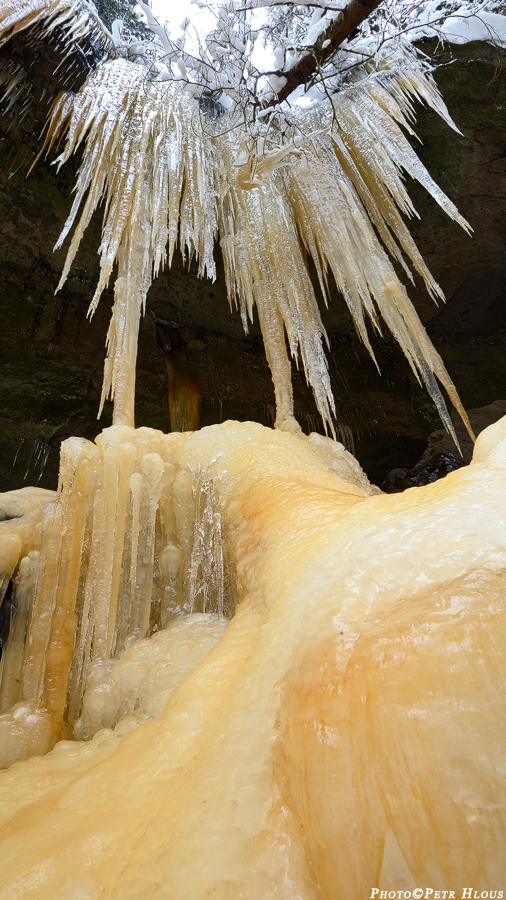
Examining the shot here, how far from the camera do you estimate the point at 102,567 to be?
2.07m

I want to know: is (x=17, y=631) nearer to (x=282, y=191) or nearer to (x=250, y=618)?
(x=250, y=618)

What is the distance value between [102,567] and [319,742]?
1388 mm

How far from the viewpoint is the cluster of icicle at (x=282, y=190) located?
Result: 3.03 m

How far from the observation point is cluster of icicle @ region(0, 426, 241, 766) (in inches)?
79.4

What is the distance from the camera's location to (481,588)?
2.94ft

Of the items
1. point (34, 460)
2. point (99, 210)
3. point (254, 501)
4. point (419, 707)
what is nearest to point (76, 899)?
point (419, 707)

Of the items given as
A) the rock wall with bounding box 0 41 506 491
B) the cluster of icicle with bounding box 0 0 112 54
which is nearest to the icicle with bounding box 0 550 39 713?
the cluster of icicle with bounding box 0 0 112 54

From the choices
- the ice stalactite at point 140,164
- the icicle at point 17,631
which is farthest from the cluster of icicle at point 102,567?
the ice stalactite at point 140,164

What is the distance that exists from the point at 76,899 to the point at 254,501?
126 cm

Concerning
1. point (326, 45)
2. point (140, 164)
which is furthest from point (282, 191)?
point (140, 164)

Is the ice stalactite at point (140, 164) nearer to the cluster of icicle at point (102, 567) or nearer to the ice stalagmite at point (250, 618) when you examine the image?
the ice stalagmite at point (250, 618)

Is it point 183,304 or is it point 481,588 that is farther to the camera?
point 183,304

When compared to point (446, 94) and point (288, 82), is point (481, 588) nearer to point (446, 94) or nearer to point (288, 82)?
point (288, 82)

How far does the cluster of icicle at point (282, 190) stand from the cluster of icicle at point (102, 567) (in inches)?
42.4
